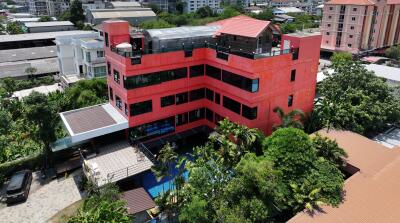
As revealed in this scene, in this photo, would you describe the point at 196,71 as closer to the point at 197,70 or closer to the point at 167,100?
the point at 197,70

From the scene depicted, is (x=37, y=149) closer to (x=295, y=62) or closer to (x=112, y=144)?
(x=112, y=144)

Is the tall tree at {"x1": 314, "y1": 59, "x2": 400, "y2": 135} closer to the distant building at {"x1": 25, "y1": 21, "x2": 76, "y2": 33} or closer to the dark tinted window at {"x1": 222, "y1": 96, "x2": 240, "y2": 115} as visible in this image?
the dark tinted window at {"x1": 222, "y1": 96, "x2": 240, "y2": 115}

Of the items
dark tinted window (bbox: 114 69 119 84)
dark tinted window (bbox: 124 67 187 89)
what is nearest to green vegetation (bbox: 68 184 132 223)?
dark tinted window (bbox: 124 67 187 89)

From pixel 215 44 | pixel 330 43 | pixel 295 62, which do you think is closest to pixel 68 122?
pixel 215 44

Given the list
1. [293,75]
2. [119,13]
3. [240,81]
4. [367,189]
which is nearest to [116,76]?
[240,81]

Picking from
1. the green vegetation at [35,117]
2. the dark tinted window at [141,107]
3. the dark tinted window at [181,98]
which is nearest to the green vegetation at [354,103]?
the dark tinted window at [181,98]

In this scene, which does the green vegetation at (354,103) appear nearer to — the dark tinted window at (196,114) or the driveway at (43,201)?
the dark tinted window at (196,114)
